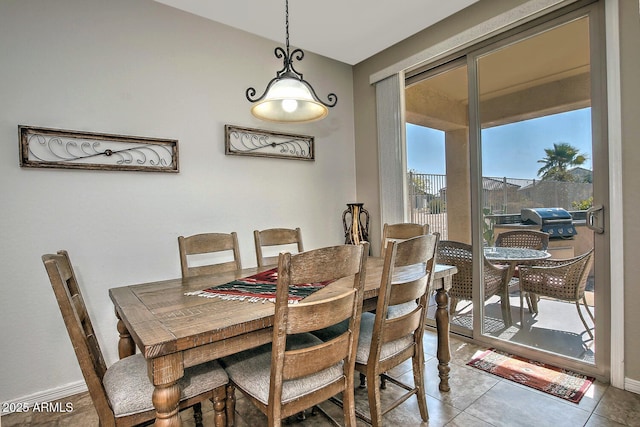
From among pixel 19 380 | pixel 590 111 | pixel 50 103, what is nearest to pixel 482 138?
pixel 590 111

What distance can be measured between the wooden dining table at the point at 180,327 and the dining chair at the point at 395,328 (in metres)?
0.13

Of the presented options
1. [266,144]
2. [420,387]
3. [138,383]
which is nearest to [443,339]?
[420,387]

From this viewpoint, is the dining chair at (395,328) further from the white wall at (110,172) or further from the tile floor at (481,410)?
Result: the white wall at (110,172)

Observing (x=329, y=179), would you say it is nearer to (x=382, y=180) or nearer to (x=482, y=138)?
(x=382, y=180)

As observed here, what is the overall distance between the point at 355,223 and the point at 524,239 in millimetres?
1515

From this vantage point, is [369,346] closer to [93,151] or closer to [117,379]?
[117,379]

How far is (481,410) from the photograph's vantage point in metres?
1.82

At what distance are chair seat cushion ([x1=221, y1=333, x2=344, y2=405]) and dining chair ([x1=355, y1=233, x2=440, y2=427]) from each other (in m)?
0.22

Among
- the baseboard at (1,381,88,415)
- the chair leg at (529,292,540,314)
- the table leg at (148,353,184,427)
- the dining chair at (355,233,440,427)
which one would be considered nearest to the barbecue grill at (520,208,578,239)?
the chair leg at (529,292,540,314)

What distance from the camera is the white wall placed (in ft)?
6.54

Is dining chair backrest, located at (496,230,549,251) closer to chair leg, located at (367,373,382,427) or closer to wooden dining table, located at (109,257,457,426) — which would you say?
wooden dining table, located at (109,257,457,426)

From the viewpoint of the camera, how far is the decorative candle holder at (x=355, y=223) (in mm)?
3361

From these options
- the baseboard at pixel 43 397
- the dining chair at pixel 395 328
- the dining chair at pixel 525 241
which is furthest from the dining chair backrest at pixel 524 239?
the baseboard at pixel 43 397

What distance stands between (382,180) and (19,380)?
3.27 m
